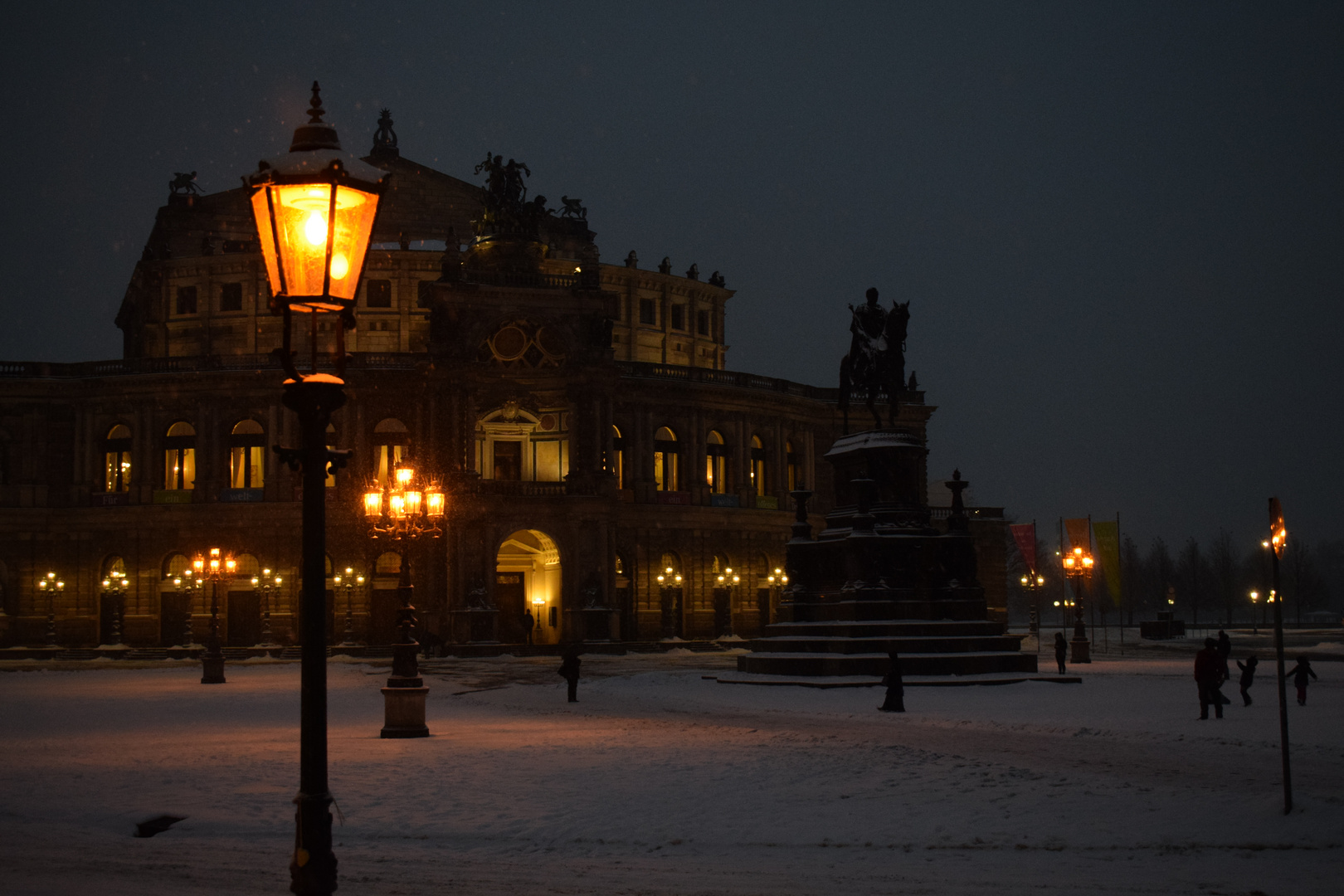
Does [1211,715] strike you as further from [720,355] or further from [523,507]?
[720,355]

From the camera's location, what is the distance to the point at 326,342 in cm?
7888

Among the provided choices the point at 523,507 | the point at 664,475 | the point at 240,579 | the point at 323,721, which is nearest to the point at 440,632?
the point at 523,507

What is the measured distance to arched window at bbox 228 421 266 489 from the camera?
6925cm

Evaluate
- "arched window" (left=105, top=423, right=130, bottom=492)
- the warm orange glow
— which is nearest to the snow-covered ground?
the warm orange glow

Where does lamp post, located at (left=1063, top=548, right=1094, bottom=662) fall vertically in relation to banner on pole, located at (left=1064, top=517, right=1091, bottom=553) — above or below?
below

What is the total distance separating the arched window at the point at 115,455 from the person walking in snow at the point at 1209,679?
59466mm

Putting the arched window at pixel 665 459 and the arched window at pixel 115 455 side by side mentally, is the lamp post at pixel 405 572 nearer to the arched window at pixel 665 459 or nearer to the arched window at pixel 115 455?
the arched window at pixel 665 459

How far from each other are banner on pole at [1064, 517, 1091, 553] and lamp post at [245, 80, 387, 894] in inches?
1966

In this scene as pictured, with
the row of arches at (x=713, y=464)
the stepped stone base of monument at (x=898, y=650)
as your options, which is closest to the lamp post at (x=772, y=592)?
the row of arches at (x=713, y=464)

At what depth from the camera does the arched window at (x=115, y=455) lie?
70312mm

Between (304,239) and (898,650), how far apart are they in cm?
2735

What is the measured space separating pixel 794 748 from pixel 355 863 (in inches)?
365

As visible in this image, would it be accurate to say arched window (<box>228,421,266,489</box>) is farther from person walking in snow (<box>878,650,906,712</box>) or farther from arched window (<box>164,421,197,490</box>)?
person walking in snow (<box>878,650,906,712</box>)

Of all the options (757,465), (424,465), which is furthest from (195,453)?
(757,465)
